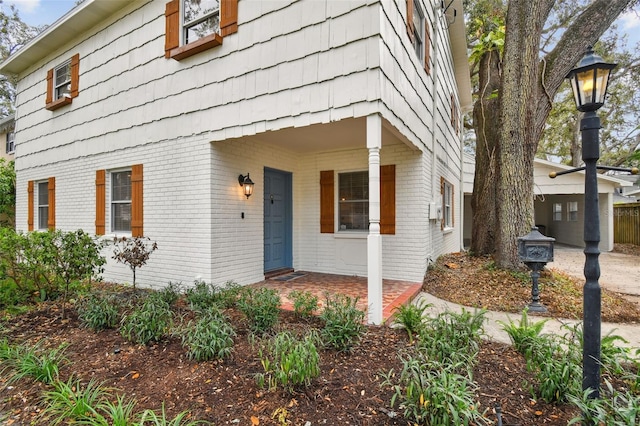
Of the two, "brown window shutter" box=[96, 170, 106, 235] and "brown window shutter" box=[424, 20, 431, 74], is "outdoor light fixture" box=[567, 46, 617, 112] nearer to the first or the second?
"brown window shutter" box=[424, 20, 431, 74]

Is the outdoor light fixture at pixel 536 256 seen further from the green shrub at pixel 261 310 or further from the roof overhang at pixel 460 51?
the roof overhang at pixel 460 51

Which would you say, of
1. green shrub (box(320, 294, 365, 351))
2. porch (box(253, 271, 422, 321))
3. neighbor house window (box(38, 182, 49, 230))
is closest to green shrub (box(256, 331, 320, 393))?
green shrub (box(320, 294, 365, 351))

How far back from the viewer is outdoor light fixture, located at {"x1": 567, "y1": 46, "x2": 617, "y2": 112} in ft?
7.18

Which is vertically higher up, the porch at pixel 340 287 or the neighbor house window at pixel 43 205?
the neighbor house window at pixel 43 205

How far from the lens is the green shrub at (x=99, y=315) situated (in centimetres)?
376

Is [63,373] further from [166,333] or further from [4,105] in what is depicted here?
[4,105]

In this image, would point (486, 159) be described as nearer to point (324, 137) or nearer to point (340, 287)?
point (324, 137)

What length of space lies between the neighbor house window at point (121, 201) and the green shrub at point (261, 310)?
4098mm

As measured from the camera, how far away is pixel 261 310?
11.7 ft

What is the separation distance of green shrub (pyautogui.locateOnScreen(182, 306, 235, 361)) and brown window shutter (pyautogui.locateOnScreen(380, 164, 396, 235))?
11.8ft

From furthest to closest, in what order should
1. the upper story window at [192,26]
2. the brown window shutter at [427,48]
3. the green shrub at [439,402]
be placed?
1. the brown window shutter at [427,48]
2. the upper story window at [192,26]
3. the green shrub at [439,402]

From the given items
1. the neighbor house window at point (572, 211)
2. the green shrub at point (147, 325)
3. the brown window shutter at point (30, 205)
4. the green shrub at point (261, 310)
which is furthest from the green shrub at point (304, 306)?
the neighbor house window at point (572, 211)

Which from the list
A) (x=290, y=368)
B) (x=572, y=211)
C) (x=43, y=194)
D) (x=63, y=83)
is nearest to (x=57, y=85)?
(x=63, y=83)

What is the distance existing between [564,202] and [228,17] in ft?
56.1
